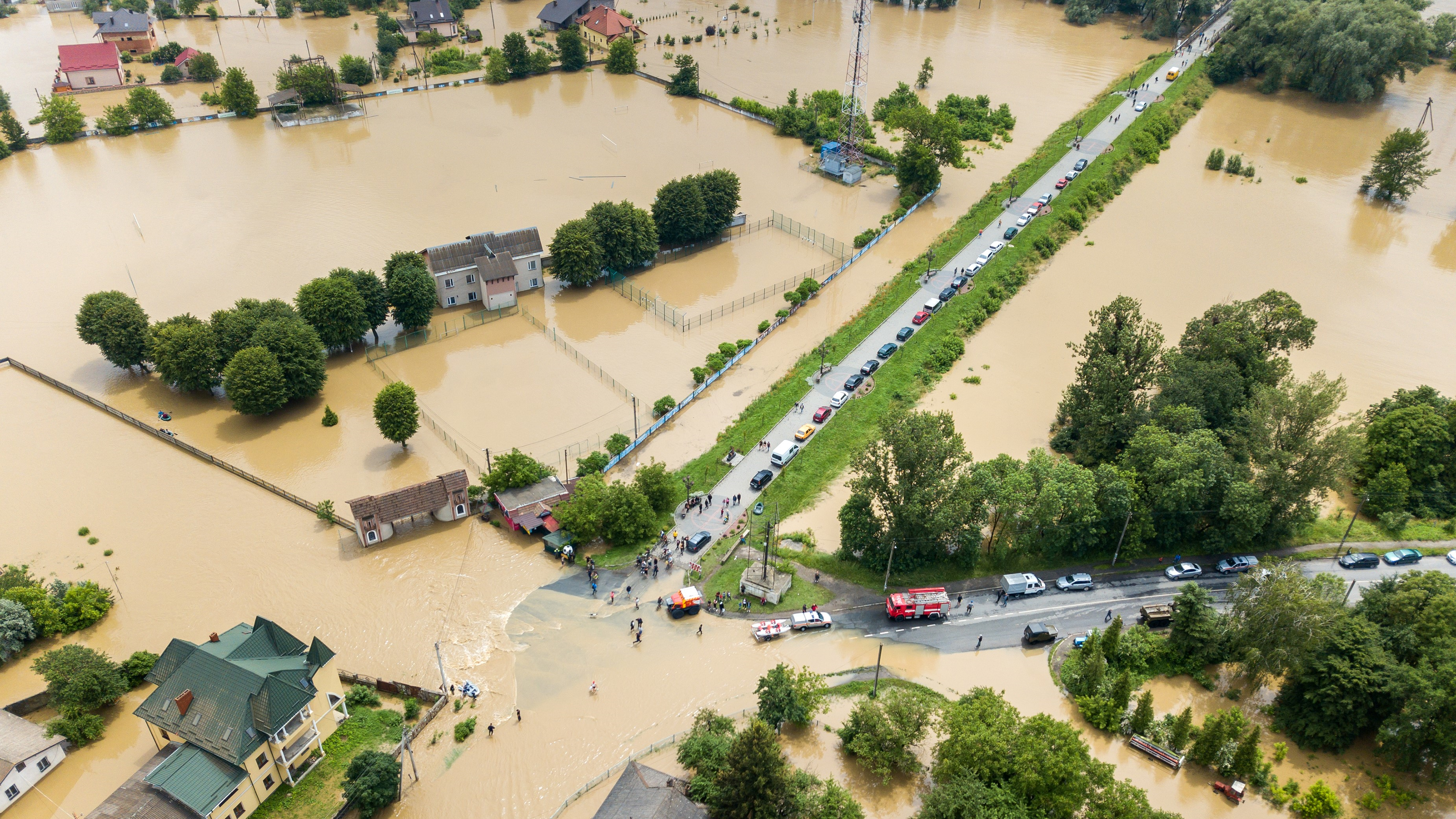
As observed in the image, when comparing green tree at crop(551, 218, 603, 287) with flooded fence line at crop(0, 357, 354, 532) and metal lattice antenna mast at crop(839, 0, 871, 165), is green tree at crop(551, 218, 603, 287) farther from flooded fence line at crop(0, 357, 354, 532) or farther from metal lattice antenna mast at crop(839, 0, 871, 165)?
metal lattice antenna mast at crop(839, 0, 871, 165)

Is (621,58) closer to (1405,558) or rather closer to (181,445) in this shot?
(181,445)

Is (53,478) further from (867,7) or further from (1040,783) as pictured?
(867,7)

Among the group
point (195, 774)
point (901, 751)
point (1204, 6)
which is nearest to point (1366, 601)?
point (901, 751)

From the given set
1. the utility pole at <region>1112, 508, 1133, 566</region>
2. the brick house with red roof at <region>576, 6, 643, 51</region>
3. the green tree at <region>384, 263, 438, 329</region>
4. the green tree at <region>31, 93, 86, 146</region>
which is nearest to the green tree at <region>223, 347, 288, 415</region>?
the green tree at <region>384, 263, 438, 329</region>

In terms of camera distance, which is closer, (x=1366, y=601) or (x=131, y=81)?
(x=1366, y=601)

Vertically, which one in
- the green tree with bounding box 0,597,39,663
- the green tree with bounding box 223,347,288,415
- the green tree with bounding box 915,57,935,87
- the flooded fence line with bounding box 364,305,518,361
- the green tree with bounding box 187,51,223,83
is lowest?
the green tree with bounding box 0,597,39,663

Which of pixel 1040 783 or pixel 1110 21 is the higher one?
pixel 1110 21
